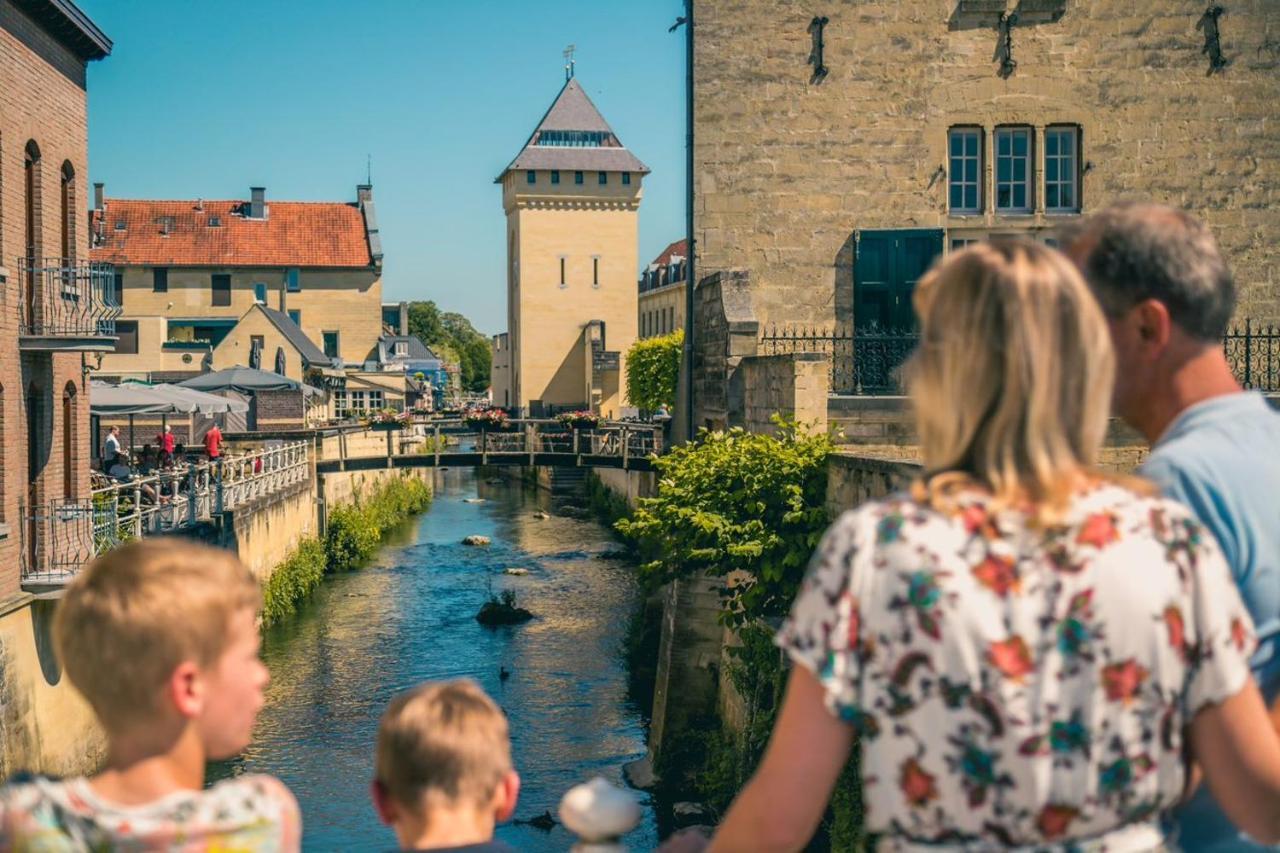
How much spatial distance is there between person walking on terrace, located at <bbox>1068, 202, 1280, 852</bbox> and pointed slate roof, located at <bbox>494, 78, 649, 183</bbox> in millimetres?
74201

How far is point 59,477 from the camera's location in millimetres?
18781

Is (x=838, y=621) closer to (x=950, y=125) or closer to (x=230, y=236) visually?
(x=950, y=125)

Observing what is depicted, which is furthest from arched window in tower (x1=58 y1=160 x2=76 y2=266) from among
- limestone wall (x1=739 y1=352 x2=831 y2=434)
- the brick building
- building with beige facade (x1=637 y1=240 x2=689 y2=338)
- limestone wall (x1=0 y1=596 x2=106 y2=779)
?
building with beige facade (x1=637 y1=240 x2=689 y2=338)

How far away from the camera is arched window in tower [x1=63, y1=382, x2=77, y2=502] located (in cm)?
1927

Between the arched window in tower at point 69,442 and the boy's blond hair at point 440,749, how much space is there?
17.7 metres

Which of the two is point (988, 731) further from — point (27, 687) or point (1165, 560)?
point (27, 687)

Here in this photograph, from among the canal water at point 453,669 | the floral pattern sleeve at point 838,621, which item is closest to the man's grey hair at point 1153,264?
the floral pattern sleeve at point 838,621

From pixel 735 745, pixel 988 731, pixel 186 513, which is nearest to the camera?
pixel 988 731

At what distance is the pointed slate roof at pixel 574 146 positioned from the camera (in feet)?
251

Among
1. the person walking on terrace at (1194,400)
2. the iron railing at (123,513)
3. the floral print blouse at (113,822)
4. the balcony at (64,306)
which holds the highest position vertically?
the balcony at (64,306)

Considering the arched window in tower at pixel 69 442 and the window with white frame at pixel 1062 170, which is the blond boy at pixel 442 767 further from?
the arched window in tower at pixel 69 442

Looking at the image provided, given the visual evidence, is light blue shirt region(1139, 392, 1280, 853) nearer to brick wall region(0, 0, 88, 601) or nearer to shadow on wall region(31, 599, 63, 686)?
shadow on wall region(31, 599, 63, 686)

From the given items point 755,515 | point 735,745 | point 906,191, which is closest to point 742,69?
point 906,191

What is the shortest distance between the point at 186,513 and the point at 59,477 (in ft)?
14.7
